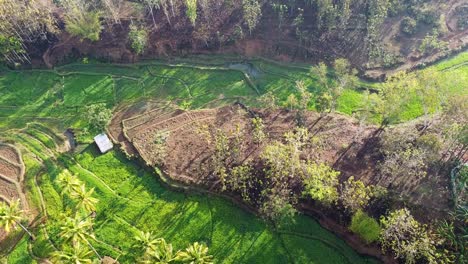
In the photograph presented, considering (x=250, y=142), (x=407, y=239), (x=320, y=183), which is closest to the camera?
(x=407, y=239)

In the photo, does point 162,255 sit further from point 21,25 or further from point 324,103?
point 21,25

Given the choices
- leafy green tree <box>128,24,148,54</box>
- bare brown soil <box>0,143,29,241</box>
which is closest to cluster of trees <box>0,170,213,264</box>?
bare brown soil <box>0,143,29,241</box>

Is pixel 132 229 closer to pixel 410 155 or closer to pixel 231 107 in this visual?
pixel 231 107

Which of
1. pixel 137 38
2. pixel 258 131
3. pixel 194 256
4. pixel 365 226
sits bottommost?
pixel 365 226

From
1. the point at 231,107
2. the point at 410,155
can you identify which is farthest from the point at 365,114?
the point at 231,107

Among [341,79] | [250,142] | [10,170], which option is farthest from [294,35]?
[10,170]

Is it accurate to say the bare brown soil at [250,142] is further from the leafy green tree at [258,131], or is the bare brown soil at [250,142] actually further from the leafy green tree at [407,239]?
the leafy green tree at [407,239]

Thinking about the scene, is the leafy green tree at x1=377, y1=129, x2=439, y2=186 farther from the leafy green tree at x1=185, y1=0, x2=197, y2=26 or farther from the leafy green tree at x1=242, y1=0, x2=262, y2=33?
the leafy green tree at x1=185, y1=0, x2=197, y2=26

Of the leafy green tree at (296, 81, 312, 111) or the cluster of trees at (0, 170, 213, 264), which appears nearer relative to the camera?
the cluster of trees at (0, 170, 213, 264)
